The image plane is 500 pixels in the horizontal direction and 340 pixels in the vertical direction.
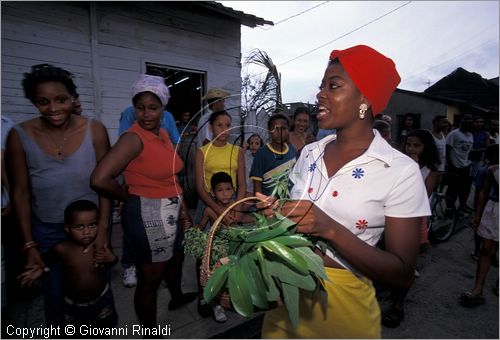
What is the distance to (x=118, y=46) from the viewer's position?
559 cm

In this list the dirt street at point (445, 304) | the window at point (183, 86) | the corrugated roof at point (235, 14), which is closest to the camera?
the dirt street at point (445, 304)

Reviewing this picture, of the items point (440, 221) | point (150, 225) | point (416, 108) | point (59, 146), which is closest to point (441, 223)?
point (440, 221)

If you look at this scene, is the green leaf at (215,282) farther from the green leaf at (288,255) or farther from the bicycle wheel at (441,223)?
the bicycle wheel at (441,223)

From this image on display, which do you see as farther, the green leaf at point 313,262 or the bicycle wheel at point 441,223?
the bicycle wheel at point 441,223

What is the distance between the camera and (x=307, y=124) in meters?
2.74

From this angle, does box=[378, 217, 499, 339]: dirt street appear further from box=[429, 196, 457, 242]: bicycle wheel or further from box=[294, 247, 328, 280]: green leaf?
box=[294, 247, 328, 280]: green leaf

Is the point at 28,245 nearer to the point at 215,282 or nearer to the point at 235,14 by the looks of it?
the point at 215,282

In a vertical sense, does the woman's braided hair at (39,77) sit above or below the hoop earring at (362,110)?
above

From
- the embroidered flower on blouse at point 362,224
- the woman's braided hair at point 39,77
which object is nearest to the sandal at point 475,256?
the embroidered flower on blouse at point 362,224

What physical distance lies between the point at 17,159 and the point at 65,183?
1.00 feet

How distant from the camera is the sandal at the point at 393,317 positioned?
312cm

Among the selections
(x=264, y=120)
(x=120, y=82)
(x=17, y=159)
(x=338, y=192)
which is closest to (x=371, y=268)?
(x=338, y=192)

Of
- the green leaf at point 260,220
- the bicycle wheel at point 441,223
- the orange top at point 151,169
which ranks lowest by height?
the bicycle wheel at point 441,223

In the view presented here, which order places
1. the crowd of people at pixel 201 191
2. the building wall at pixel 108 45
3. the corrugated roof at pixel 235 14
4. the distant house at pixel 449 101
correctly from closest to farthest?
the crowd of people at pixel 201 191 → the building wall at pixel 108 45 → the corrugated roof at pixel 235 14 → the distant house at pixel 449 101
